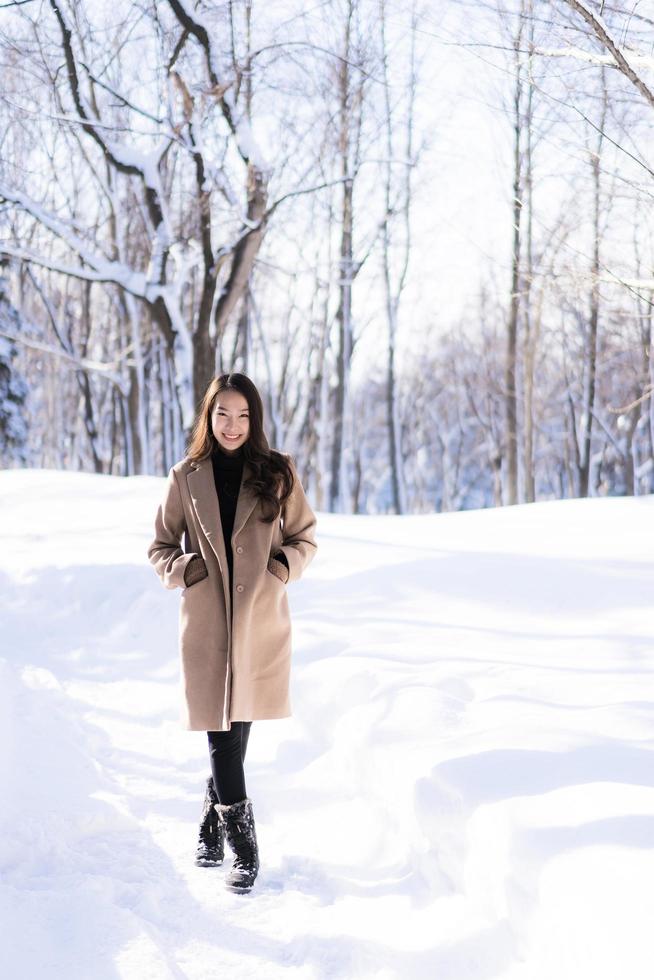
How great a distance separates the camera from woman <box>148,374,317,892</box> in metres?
3.19

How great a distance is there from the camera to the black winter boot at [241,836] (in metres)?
3.13

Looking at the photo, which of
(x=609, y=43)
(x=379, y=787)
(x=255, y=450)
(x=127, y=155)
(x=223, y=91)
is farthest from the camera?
(x=127, y=155)

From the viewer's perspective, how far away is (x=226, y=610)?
126 inches

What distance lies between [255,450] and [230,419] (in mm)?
156

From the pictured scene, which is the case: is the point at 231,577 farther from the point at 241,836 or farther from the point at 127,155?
the point at 127,155

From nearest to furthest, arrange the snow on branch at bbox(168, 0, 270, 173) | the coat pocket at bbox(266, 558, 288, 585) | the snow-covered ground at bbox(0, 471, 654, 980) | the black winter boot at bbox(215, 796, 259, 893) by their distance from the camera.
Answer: the snow-covered ground at bbox(0, 471, 654, 980), the black winter boot at bbox(215, 796, 259, 893), the coat pocket at bbox(266, 558, 288, 585), the snow on branch at bbox(168, 0, 270, 173)

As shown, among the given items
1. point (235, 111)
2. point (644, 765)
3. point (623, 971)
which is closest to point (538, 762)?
point (644, 765)

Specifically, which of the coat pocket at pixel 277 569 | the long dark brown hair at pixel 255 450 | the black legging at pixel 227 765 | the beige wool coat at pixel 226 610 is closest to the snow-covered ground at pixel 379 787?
the black legging at pixel 227 765

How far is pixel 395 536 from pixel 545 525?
1.42m

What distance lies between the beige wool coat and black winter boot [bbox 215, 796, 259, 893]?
1.05 ft

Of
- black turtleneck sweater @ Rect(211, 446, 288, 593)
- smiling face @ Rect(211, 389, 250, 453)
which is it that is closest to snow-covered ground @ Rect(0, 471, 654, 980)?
black turtleneck sweater @ Rect(211, 446, 288, 593)

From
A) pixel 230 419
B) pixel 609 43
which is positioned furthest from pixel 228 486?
pixel 609 43

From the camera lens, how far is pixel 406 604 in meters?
5.94

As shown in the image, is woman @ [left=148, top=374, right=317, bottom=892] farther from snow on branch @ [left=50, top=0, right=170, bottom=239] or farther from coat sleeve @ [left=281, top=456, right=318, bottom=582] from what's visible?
snow on branch @ [left=50, top=0, right=170, bottom=239]
